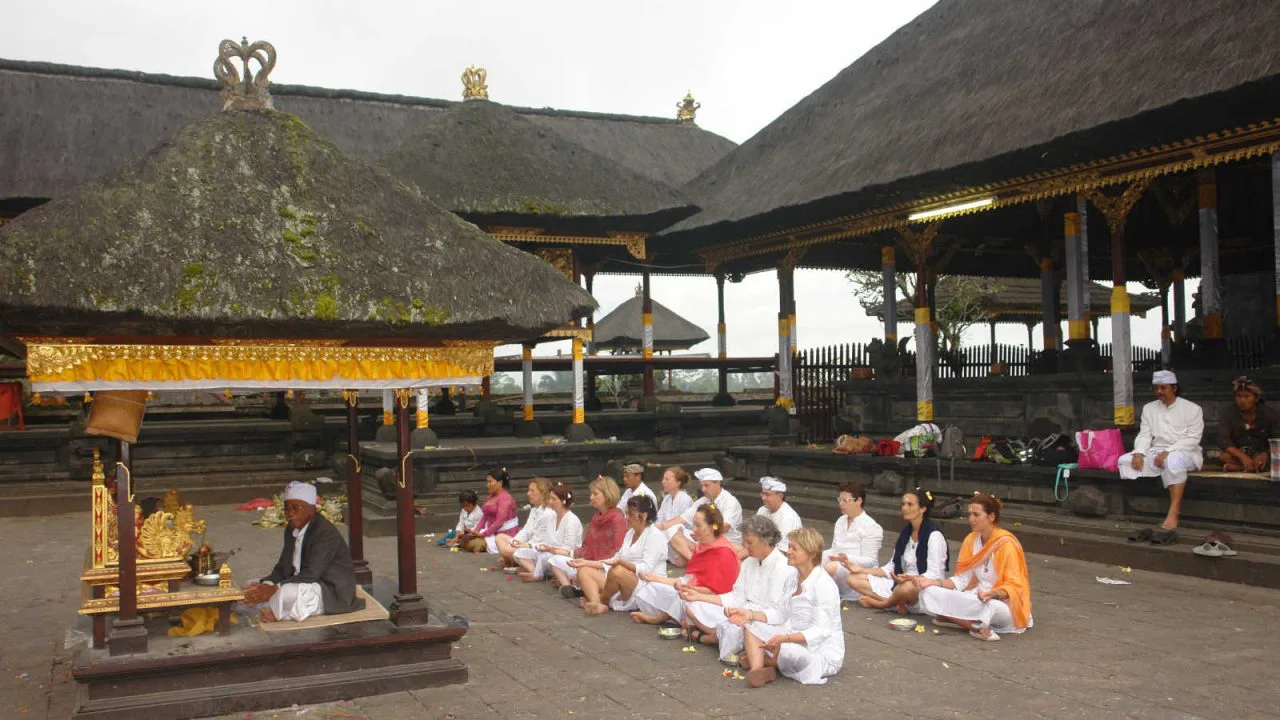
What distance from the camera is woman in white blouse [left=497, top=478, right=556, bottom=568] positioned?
11.4 meters

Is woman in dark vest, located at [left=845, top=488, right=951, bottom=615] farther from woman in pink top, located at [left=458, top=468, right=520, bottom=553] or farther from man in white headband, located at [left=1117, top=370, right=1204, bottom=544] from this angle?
woman in pink top, located at [left=458, top=468, right=520, bottom=553]

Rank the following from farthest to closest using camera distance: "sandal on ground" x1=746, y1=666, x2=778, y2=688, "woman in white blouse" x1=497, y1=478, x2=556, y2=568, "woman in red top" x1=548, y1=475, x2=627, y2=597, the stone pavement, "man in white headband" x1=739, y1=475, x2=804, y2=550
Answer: "woman in white blouse" x1=497, y1=478, x2=556, y2=568, "woman in red top" x1=548, y1=475, x2=627, y2=597, "man in white headband" x1=739, y1=475, x2=804, y2=550, "sandal on ground" x1=746, y1=666, x2=778, y2=688, the stone pavement

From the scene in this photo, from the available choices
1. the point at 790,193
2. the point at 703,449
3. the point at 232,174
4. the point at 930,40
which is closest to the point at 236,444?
the point at 703,449

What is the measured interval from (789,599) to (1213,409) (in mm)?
7757

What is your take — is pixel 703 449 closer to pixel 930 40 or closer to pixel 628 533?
pixel 930 40

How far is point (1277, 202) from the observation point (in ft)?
38.2

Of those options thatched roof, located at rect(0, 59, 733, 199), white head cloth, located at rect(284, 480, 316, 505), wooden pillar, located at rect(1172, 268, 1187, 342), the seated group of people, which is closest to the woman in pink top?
the seated group of people

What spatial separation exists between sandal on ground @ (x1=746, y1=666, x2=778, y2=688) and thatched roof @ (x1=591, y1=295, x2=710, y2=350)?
1134 inches

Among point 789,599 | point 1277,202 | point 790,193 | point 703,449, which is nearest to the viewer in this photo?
point 789,599

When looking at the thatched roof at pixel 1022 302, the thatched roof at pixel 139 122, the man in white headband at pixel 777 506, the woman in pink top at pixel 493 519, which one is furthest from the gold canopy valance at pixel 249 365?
the thatched roof at pixel 1022 302

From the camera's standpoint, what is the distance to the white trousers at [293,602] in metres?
7.56

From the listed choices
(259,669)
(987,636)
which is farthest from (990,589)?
(259,669)

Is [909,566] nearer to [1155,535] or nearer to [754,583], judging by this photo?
[754,583]

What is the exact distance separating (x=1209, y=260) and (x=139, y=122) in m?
19.1
